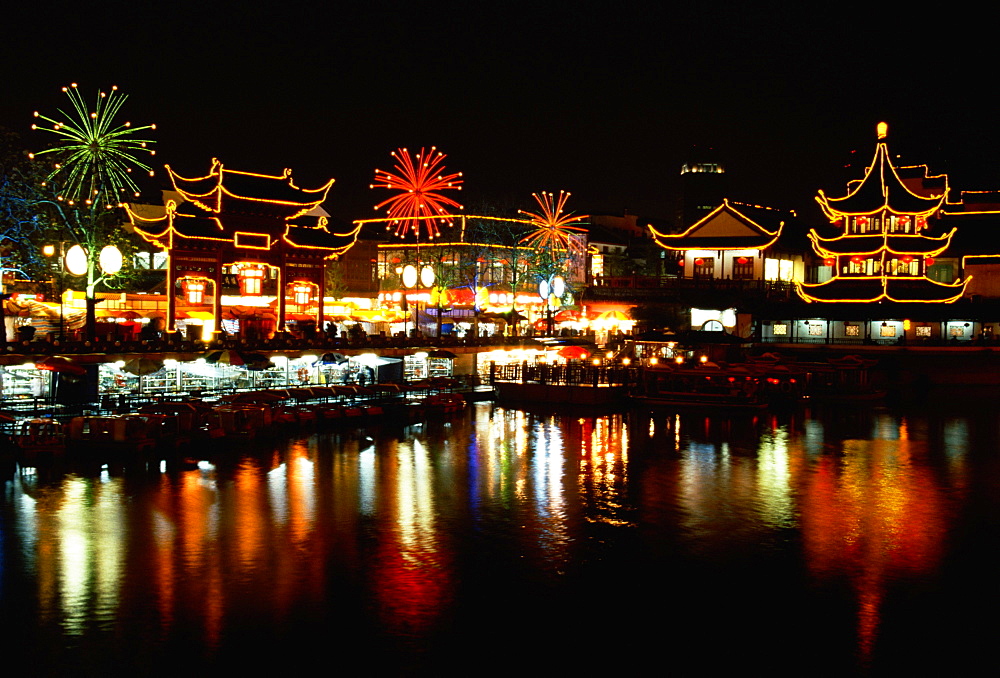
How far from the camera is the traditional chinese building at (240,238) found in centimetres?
5250

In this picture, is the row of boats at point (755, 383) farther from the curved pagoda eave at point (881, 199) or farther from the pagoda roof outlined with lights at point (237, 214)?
the pagoda roof outlined with lights at point (237, 214)

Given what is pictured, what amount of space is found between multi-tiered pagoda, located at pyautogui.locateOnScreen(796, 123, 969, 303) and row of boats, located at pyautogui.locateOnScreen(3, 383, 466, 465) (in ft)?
115

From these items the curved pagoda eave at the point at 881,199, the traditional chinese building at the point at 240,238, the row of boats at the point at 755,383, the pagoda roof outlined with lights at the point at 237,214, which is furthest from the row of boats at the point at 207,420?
the curved pagoda eave at the point at 881,199

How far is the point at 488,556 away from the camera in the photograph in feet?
72.7

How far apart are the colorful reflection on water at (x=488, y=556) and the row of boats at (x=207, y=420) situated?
1269mm

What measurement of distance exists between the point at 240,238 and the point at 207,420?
2206 cm

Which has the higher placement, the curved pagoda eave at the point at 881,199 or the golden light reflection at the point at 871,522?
the curved pagoda eave at the point at 881,199

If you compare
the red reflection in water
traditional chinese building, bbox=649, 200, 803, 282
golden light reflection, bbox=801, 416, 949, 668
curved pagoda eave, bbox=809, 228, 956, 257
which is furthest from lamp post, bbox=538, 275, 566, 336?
the red reflection in water

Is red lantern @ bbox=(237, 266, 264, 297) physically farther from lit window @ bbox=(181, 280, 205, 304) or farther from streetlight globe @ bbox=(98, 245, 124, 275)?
streetlight globe @ bbox=(98, 245, 124, 275)

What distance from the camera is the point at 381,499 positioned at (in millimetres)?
27766

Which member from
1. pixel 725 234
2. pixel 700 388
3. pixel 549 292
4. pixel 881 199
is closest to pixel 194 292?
pixel 549 292

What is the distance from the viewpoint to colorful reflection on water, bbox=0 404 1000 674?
685 inches

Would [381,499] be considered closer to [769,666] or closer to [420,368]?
[769,666]

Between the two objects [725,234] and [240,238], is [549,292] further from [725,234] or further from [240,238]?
[240,238]
